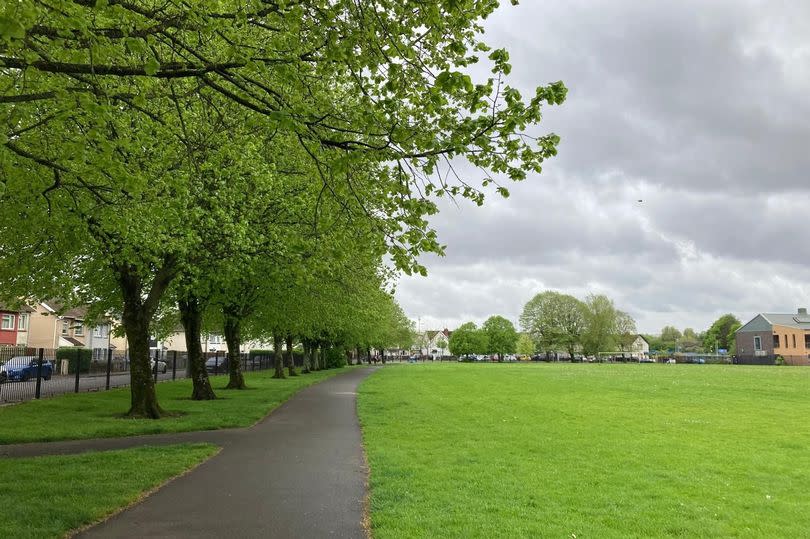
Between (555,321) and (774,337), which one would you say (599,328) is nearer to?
(555,321)

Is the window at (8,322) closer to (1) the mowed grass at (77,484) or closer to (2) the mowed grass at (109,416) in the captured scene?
(2) the mowed grass at (109,416)

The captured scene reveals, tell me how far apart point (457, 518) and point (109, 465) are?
19.8 ft

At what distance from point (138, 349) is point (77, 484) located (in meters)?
9.89

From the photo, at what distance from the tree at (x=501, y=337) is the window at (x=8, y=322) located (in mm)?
96909

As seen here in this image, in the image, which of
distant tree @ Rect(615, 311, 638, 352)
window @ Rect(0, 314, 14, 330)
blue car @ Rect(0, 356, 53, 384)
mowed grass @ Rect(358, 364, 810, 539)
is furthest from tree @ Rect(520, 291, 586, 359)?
blue car @ Rect(0, 356, 53, 384)

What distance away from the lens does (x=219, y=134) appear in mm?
12609

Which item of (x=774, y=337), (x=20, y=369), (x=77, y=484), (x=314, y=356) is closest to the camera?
(x=77, y=484)

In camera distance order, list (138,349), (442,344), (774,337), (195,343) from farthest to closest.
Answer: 1. (442,344)
2. (774,337)
3. (195,343)
4. (138,349)

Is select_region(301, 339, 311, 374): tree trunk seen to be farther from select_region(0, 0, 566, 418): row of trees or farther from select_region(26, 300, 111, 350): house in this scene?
select_region(0, 0, 566, 418): row of trees

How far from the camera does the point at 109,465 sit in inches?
388

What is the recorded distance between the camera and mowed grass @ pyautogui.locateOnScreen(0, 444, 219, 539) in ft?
21.9

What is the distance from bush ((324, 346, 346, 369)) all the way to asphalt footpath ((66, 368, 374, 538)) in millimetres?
52861

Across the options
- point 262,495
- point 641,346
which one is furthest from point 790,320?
point 262,495

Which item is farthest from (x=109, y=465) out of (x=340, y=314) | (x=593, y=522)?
(x=340, y=314)
